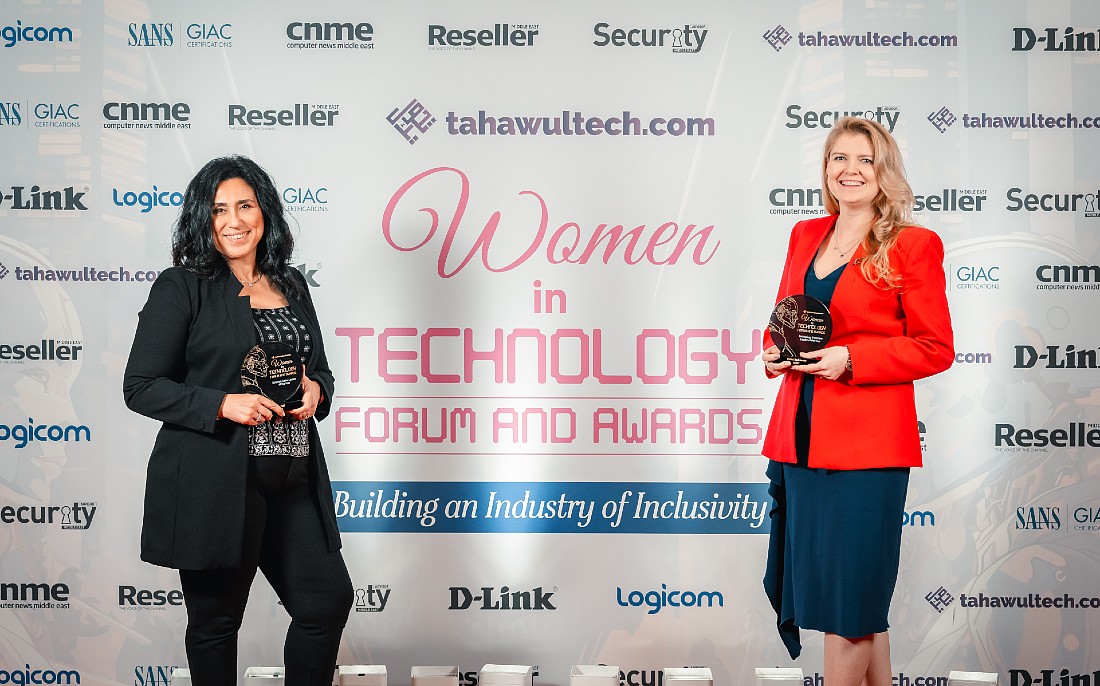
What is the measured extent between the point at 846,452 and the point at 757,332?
105 cm

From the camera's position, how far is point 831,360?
2158 mm

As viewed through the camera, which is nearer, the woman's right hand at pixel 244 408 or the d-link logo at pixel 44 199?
the woman's right hand at pixel 244 408

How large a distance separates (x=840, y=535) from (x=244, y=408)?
4.78 feet

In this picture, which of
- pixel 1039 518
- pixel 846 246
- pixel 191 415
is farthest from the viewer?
pixel 1039 518

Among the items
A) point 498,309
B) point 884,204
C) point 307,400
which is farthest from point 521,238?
point 884,204

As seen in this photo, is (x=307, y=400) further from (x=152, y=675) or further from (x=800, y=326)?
(x=152, y=675)

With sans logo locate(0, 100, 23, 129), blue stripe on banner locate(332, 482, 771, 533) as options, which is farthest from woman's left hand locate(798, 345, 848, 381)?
sans logo locate(0, 100, 23, 129)

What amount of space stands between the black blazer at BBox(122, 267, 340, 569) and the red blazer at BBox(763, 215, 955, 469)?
1.36 metres

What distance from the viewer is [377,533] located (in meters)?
3.20

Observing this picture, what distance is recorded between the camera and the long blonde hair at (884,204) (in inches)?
A: 85.1

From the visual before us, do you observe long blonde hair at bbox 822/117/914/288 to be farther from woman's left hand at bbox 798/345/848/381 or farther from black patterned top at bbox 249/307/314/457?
black patterned top at bbox 249/307/314/457

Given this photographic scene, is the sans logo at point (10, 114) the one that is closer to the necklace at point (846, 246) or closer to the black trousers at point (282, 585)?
the black trousers at point (282, 585)

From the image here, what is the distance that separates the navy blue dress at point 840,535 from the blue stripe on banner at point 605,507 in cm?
90

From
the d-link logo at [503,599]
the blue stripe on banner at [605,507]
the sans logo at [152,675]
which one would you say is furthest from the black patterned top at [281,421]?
the sans logo at [152,675]
